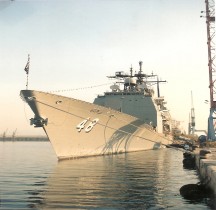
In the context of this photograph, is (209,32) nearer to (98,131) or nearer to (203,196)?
(98,131)

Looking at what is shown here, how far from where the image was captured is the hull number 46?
76.8 ft

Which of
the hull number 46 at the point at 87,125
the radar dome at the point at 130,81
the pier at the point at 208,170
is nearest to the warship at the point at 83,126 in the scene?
the hull number 46 at the point at 87,125

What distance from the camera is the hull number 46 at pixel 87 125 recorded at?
23.4 m

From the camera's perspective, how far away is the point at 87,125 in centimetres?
2395

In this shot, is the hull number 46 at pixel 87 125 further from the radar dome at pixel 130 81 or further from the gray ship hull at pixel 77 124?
the radar dome at pixel 130 81

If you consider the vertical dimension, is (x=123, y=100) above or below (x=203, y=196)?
above

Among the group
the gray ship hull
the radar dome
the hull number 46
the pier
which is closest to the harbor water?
the pier

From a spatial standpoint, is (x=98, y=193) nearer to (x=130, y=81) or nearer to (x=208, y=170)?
(x=208, y=170)

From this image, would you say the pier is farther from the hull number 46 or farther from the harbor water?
the hull number 46

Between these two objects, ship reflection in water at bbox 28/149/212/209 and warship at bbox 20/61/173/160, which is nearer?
ship reflection in water at bbox 28/149/212/209

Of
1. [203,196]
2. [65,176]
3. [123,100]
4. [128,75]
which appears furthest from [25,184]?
[128,75]

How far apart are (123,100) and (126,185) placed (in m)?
24.1

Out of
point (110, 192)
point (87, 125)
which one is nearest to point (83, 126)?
point (87, 125)

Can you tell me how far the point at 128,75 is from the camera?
141 ft
